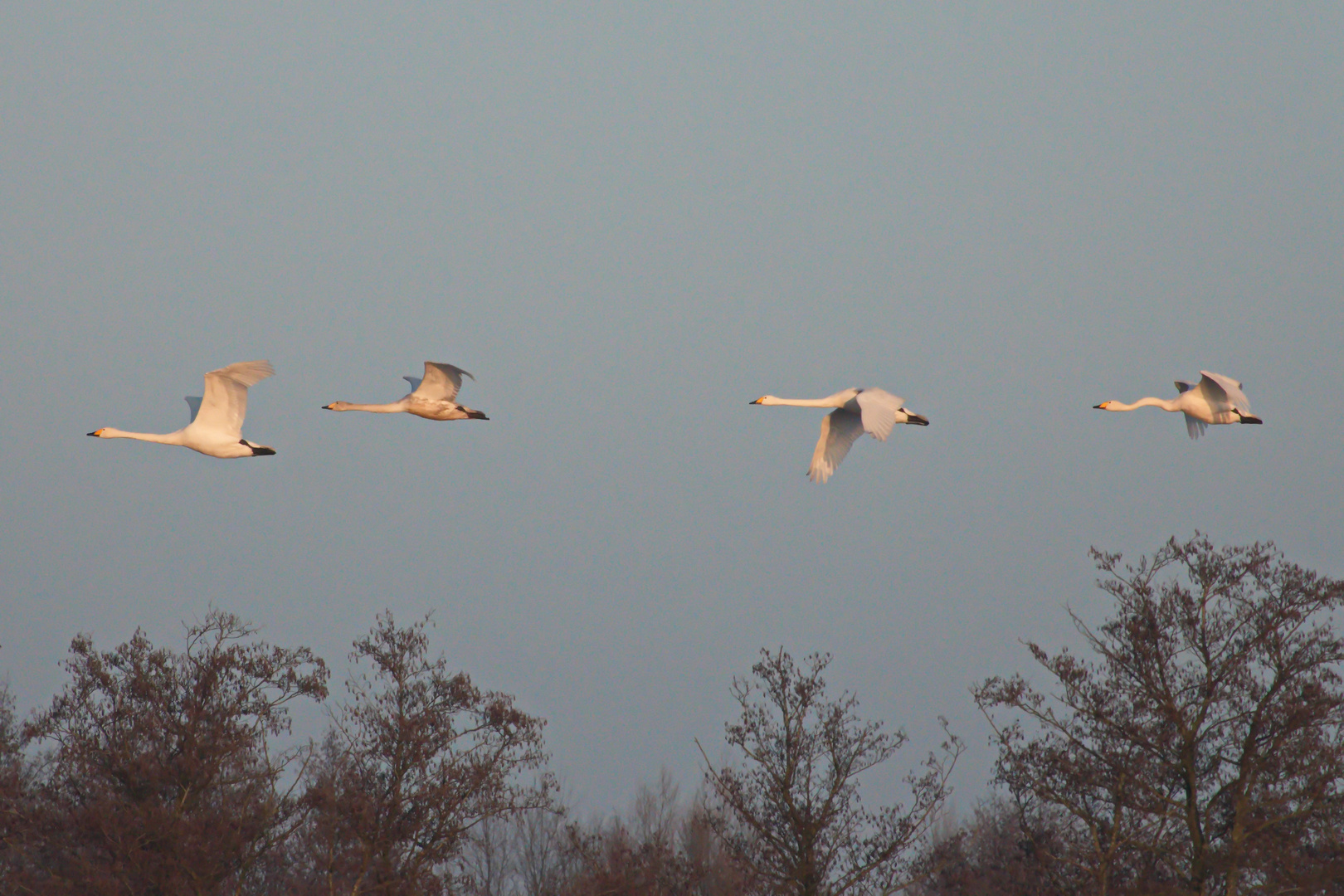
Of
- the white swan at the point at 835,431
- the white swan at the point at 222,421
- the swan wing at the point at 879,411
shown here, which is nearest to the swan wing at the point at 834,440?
the white swan at the point at 835,431

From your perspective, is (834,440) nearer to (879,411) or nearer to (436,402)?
(879,411)

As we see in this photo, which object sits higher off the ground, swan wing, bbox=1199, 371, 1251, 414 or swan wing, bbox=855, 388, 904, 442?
swan wing, bbox=1199, 371, 1251, 414

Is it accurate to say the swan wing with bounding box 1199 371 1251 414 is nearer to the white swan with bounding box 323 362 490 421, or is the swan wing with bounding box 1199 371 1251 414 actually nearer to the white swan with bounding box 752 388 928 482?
the white swan with bounding box 752 388 928 482

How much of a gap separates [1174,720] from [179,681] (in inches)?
771

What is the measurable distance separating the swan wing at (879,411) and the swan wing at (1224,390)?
570cm

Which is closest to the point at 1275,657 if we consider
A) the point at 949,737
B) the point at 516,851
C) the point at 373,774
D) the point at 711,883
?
the point at 949,737

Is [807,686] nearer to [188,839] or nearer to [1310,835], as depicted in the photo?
[1310,835]

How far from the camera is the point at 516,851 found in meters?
56.2

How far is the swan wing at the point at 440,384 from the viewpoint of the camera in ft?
72.9

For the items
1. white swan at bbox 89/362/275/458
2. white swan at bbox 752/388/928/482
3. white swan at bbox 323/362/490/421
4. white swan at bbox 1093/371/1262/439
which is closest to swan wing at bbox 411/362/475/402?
white swan at bbox 323/362/490/421

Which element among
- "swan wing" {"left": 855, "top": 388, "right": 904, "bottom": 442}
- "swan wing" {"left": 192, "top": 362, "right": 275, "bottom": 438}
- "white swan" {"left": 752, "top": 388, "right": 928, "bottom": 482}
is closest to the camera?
"swan wing" {"left": 855, "top": 388, "right": 904, "bottom": 442}

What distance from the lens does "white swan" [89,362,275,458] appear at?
795 inches

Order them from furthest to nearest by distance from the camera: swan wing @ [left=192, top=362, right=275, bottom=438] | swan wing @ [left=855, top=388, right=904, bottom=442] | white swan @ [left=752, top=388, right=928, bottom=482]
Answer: white swan @ [left=752, top=388, right=928, bottom=482], swan wing @ [left=192, top=362, right=275, bottom=438], swan wing @ [left=855, top=388, right=904, bottom=442]

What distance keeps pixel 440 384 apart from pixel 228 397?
3.73m
